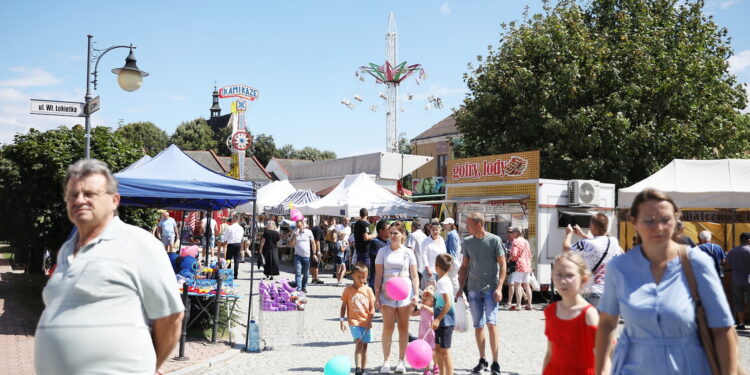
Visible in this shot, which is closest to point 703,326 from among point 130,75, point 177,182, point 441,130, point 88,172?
point 88,172

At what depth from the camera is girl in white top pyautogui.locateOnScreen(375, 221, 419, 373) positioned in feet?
25.4

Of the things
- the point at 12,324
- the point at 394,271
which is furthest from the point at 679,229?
the point at 12,324

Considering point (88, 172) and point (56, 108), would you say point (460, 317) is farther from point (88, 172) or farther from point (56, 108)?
point (56, 108)

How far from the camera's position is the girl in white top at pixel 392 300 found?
7754 mm

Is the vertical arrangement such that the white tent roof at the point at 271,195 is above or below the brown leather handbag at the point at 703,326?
above

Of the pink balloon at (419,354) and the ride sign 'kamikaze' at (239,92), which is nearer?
the pink balloon at (419,354)

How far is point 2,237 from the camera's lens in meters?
14.9

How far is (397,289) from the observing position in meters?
7.56

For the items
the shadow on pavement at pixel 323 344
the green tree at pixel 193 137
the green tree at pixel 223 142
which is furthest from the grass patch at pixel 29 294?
the green tree at pixel 223 142

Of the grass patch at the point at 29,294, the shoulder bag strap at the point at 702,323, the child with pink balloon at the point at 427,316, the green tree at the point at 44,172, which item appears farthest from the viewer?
the green tree at the point at 44,172

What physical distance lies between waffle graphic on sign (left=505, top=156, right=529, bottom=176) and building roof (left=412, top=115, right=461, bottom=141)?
3111cm

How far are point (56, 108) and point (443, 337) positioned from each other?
739 centimetres

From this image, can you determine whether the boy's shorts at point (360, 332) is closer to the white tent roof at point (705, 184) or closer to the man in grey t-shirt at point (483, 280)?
the man in grey t-shirt at point (483, 280)

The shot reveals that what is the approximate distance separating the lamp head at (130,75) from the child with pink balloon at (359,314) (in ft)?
19.7
